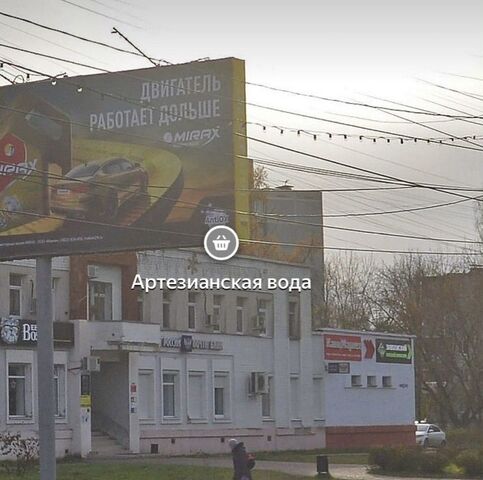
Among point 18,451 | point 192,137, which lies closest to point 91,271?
point 18,451

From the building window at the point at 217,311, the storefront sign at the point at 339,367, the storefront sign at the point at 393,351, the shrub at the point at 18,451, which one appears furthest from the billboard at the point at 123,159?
the storefront sign at the point at 393,351

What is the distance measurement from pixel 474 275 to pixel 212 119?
4821cm

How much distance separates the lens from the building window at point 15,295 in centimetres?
4428

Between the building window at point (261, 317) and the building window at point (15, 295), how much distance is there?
13104 millimetres

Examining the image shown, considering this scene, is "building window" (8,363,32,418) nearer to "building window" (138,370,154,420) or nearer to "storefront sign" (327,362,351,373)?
"building window" (138,370,154,420)

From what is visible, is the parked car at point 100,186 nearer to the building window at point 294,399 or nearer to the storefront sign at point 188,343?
the storefront sign at point 188,343

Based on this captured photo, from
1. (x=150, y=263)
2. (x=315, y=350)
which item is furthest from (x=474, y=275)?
(x=150, y=263)

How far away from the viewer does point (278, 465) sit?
44.1 m

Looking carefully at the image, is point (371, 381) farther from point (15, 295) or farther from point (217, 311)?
point (15, 295)

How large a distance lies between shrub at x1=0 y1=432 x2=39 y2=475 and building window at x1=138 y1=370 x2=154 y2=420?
6.23 m

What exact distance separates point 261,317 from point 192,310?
4.68 metres

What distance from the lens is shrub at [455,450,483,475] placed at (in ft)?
129

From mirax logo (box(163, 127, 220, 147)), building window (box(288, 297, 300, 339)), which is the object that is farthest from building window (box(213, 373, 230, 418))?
mirax logo (box(163, 127, 220, 147))

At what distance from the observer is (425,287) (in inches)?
3174
